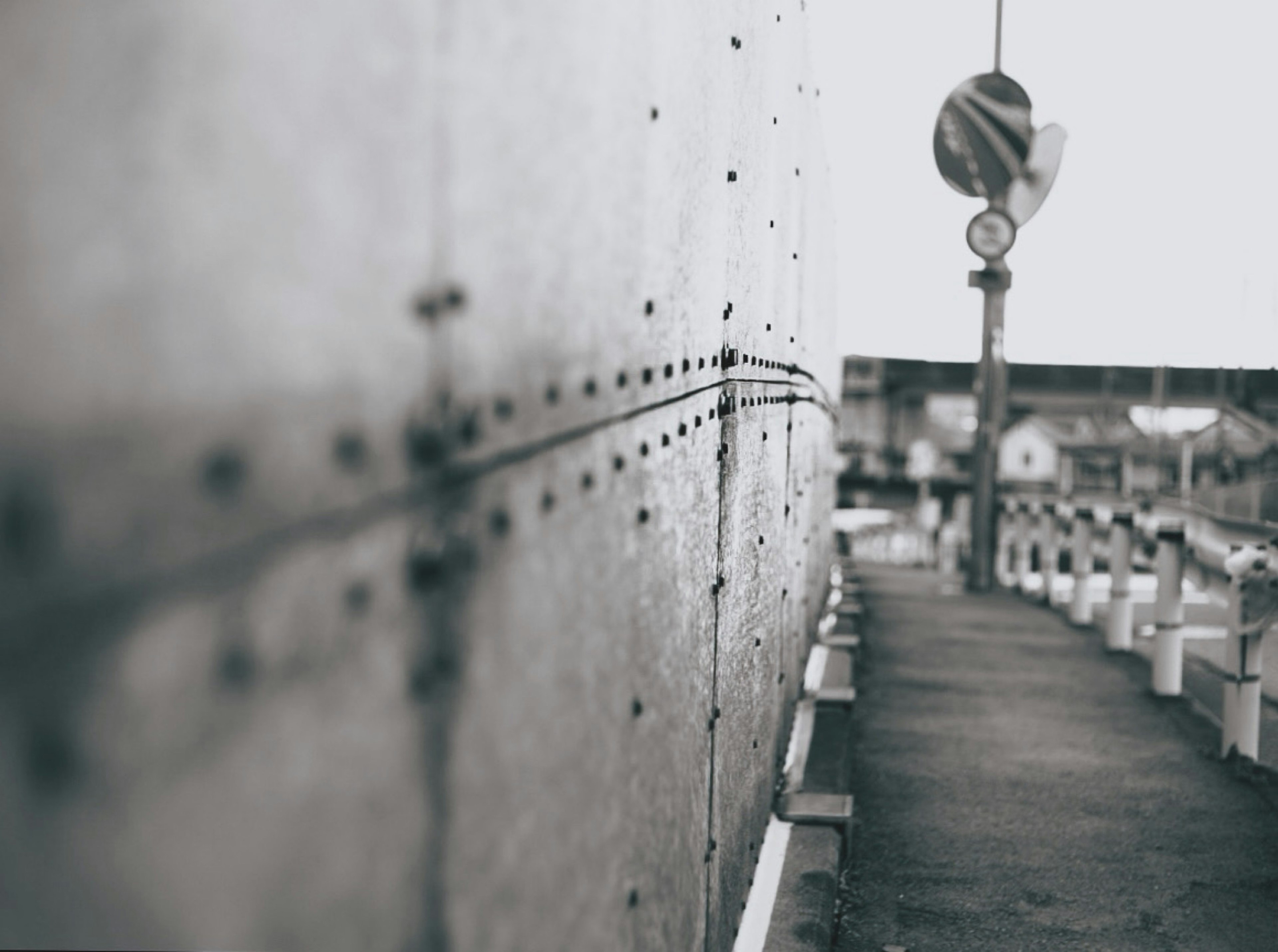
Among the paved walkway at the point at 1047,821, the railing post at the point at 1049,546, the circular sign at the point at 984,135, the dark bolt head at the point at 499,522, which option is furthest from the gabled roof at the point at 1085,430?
the dark bolt head at the point at 499,522

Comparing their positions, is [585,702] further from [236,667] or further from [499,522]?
[236,667]

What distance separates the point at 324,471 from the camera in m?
0.84

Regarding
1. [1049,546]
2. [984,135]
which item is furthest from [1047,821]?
[984,135]

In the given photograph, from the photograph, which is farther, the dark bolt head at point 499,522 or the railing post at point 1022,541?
the railing post at point 1022,541

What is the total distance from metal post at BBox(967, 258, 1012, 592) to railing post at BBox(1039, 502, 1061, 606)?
1.17 meters

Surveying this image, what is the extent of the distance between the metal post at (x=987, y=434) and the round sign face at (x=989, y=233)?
0.23 m

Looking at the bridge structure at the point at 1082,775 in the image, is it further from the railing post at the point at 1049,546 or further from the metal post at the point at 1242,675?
the railing post at the point at 1049,546

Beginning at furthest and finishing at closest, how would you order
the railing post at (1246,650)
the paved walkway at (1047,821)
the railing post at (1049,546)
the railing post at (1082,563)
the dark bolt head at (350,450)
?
the railing post at (1049,546), the railing post at (1082,563), the railing post at (1246,650), the paved walkway at (1047,821), the dark bolt head at (350,450)

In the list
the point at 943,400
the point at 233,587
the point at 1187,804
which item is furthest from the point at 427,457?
the point at 943,400

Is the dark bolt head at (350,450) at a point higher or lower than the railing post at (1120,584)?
higher

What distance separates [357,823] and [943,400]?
57.4 meters

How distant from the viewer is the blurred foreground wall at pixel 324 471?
63 cm

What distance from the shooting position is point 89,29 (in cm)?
65

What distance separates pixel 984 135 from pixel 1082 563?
4558 mm
